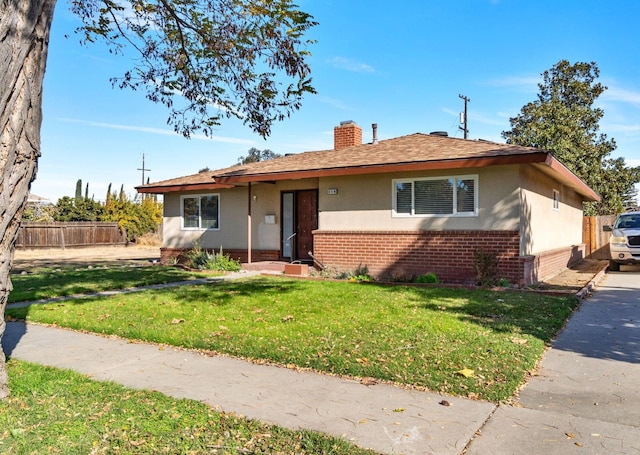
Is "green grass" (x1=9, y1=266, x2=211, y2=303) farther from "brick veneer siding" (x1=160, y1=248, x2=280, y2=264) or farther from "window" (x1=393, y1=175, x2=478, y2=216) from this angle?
"window" (x1=393, y1=175, x2=478, y2=216)

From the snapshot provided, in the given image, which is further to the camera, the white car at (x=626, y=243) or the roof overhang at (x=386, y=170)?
the white car at (x=626, y=243)

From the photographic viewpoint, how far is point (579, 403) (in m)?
3.95

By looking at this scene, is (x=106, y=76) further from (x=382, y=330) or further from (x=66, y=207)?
(x=66, y=207)

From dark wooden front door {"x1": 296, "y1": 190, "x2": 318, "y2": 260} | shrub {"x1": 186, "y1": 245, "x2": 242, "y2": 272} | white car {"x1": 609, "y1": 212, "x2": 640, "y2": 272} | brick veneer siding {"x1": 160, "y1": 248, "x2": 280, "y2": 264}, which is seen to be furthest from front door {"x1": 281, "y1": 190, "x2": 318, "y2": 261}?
white car {"x1": 609, "y1": 212, "x2": 640, "y2": 272}

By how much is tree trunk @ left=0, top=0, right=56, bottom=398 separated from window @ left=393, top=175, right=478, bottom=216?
9682mm

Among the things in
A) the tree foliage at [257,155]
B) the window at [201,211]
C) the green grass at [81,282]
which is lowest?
the green grass at [81,282]

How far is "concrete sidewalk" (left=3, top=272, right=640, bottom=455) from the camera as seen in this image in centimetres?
325

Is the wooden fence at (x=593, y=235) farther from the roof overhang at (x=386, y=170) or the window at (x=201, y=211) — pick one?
the window at (x=201, y=211)

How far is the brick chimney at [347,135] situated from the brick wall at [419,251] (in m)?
4.73

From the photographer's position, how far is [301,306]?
7996 mm

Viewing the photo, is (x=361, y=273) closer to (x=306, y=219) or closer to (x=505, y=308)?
(x=306, y=219)

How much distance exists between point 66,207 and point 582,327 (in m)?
33.2

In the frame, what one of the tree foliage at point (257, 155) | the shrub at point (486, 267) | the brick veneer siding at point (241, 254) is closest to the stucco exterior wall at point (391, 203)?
the shrub at point (486, 267)

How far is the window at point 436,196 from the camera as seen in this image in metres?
11.8
